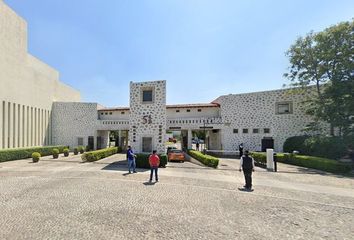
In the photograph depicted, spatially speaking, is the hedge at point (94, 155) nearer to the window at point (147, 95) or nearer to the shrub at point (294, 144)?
the window at point (147, 95)

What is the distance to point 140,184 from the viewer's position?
390 inches

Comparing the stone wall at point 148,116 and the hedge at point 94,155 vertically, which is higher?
the stone wall at point 148,116

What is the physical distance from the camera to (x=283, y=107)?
24375mm

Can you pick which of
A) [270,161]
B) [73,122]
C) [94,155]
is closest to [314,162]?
[270,161]

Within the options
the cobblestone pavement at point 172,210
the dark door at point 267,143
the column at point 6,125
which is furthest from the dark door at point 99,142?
the dark door at point 267,143

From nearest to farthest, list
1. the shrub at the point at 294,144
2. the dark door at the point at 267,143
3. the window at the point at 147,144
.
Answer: the window at the point at 147,144
the shrub at the point at 294,144
the dark door at the point at 267,143

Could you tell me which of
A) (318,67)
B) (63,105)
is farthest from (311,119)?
(63,105)

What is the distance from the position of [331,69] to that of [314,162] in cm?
Result: 948

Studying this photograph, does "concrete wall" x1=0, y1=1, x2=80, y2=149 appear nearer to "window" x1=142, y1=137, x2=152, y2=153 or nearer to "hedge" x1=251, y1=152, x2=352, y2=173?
"window" x1=142, y1=137, x2=152, y2=153

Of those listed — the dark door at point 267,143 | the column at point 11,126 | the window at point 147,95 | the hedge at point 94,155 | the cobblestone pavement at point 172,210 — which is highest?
the window at point 147,95

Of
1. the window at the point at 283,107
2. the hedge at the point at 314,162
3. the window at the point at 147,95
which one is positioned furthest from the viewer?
the window at the point at 283,107

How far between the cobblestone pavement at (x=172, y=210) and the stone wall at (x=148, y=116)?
7401 mm

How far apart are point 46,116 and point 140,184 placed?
88.6 feet

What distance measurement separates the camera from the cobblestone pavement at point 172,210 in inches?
197
